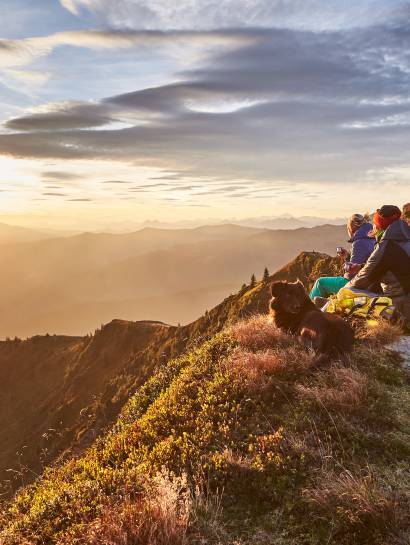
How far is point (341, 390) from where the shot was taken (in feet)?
18.4

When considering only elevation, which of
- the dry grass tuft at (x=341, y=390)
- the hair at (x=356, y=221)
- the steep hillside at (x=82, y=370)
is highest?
the hair at (x=356, y=221)

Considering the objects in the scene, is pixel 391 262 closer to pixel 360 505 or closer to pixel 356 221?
pixel 356 221

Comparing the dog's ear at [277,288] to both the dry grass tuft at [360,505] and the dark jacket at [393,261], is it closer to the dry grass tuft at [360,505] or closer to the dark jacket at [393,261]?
the dark jacket at [393,261]

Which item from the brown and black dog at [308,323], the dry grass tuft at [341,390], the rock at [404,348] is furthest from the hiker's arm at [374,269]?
the dry grass tuft at [341,390]

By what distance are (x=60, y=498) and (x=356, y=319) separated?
6.11 m

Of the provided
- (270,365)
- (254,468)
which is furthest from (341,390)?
(254,468)

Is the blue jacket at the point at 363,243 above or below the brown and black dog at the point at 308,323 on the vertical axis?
above

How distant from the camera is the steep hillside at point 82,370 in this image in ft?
121

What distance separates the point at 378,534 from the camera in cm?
337

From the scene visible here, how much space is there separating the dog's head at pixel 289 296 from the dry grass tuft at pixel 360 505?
152 inches

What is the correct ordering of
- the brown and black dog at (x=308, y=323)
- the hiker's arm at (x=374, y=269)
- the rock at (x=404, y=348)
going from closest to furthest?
the brown and black dog at (x=308, y=323), the rock at (x=404, y=348), the hiker's arm at (x=374, y=269)

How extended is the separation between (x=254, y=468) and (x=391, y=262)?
16.4ft

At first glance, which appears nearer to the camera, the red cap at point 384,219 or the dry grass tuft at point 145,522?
the dry grass tuft at point 145,522

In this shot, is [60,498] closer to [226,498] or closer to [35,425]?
[226,498]
